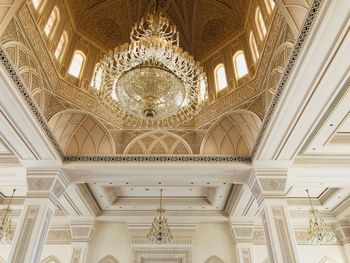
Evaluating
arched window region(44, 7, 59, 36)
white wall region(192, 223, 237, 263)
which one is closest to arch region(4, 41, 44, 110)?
arched window region(44, 7, 59, 36)

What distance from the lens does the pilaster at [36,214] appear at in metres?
5.74

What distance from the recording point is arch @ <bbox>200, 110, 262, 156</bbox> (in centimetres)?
670

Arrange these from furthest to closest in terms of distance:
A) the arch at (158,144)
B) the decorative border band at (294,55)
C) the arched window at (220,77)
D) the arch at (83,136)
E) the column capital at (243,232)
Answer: the column capital at (243,232) < the arch at (158,144) < the arched window at (220,77) < the arch at (83,136) < the decorative border band at (294,55)

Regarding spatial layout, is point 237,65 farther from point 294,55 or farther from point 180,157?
point 294,55

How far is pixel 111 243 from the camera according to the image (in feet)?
32.0

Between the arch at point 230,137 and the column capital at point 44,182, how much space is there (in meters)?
3.42

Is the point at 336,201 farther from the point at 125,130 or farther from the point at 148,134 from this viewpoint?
the point at 125,130

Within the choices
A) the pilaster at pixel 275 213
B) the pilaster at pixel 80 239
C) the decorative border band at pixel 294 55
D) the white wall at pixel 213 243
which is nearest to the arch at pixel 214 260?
the white wall at pixel 213 243

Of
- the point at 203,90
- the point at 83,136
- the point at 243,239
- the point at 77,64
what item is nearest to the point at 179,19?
the point at 77,64

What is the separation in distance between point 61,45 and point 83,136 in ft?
7.06

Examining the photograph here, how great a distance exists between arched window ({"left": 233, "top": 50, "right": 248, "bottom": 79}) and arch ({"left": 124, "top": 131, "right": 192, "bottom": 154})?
210 centimetres

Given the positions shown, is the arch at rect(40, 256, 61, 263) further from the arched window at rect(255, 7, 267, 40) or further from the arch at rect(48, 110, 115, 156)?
the arched window at rect(255, 7, 267, 40)

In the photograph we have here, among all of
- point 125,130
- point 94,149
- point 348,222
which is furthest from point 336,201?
point 94,149

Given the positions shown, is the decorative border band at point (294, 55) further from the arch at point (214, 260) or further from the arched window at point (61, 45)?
the arch at point (214, 260)
